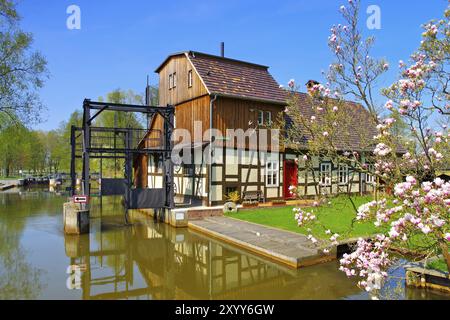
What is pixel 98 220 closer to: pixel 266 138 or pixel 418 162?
pixel 266 138

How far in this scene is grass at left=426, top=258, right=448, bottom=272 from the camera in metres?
7.43

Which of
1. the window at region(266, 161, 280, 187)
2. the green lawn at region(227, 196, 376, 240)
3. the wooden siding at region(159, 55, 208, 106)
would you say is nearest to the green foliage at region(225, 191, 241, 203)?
the green lawn at region(227, 196, 376, 240)

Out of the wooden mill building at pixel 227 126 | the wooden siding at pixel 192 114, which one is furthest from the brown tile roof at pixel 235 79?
the wooden siding at pixel 192 114

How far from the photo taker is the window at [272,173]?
1857cm

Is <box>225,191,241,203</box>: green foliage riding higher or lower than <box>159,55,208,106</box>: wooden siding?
lower

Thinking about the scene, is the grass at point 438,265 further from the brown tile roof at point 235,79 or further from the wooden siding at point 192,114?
the brown tile roof at point 235,79

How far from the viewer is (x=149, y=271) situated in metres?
9.16

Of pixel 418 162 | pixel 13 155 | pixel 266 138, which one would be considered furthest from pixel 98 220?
pixel 13 155

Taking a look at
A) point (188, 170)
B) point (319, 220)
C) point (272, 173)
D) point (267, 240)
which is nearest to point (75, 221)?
point (188, 170)

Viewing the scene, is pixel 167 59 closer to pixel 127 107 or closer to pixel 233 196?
pixel 127 107

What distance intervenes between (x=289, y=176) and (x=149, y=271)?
39.8 ft

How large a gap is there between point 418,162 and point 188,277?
5.87 metres

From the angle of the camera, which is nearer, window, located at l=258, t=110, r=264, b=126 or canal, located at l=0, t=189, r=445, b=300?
canal, located at l=0, t=189, r=445, b=300

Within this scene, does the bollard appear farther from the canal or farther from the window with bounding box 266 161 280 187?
the window with bounding box 266 161 280 187
